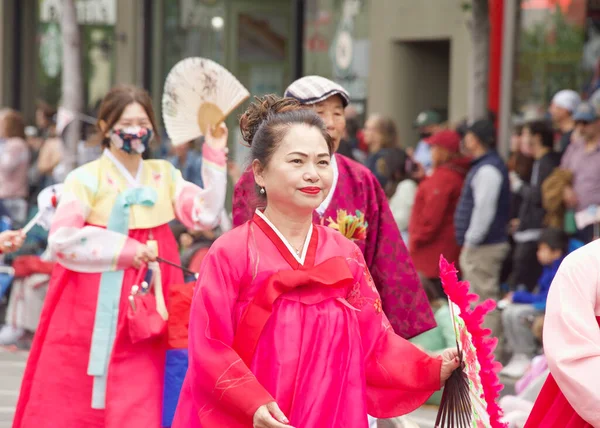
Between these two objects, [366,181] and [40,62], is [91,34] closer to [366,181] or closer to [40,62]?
[40,62]

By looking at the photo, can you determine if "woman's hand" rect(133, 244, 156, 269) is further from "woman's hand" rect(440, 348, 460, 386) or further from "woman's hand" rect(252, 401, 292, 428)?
"woman's hand" rect(252, 401, 292, 428)

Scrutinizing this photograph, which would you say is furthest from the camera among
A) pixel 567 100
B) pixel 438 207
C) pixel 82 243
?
pixel 567 100

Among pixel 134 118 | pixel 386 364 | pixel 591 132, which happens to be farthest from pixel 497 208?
pixel 386 364

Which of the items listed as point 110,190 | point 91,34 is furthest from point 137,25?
point 110,190

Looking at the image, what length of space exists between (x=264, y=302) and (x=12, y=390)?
5232 millimetres

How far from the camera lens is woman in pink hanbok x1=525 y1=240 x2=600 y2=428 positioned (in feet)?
10.6

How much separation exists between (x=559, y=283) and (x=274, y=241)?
792mm

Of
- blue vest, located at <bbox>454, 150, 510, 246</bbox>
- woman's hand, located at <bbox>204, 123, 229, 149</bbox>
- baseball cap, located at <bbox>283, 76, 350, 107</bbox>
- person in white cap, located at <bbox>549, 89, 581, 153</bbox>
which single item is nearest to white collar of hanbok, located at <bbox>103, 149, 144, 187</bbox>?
A: woman's hand, located at <bbox>204, 123, 229, 149</bbox>

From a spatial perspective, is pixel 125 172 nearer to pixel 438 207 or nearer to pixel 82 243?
pixel 82 243

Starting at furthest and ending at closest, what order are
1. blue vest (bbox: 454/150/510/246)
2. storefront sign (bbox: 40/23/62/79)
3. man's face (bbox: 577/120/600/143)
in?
1. storefront sign (bbox: 40/23/62/79)
2. blue vest (bbox: 454/150/510/246)
3. man's face (bbox: 577/120/600/143)

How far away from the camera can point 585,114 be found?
870 cm

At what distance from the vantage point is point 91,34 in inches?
709

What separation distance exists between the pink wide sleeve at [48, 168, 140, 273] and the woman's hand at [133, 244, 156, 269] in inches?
0.8

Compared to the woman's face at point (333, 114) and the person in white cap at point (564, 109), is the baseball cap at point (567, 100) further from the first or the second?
the woman's face at point (333, 114)
